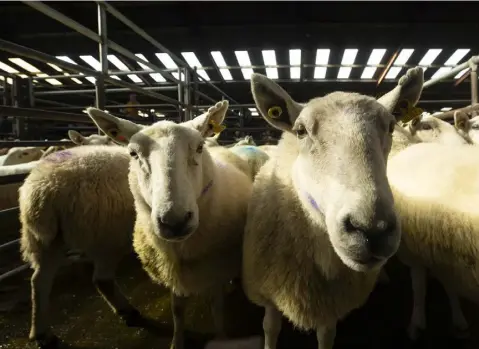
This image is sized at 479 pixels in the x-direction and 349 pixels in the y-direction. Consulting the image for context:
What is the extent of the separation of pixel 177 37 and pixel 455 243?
5.55m

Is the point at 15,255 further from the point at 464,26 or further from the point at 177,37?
the point at 464,26

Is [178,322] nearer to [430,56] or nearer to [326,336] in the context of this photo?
[326,336]

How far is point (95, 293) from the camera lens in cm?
303

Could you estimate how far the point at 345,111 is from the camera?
1.39 meters

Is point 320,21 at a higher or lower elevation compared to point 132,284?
higher

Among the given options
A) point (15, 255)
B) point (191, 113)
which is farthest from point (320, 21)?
point (15, 255)

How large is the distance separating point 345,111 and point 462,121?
3.60 m

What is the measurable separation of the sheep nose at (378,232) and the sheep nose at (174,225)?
31.8 inches

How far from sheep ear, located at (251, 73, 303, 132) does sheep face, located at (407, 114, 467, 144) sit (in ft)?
9.66

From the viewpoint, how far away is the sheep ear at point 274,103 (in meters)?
1.65

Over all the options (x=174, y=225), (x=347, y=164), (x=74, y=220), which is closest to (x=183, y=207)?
(x=174, y=225)

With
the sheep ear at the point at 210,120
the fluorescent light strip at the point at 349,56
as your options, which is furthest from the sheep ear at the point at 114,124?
the fluorescent light strip at the point at 349,56

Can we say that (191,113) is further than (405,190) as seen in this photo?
Yes

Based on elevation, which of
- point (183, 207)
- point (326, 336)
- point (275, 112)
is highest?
point (275, 112)
